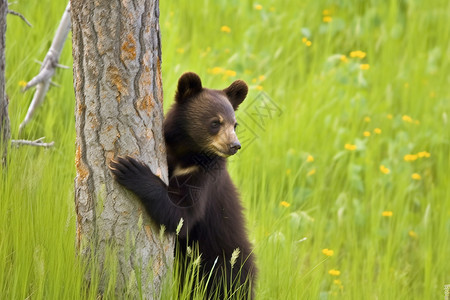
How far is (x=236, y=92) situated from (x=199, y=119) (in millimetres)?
367

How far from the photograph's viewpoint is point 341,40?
7707 millimetres

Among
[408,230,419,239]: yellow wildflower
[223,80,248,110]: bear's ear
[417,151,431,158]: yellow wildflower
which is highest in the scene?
[223,80,248,110]: bear's ear

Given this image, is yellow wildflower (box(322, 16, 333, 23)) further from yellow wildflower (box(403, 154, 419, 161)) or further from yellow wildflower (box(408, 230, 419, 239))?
yellow wildflower (box(408, 230, 419, 239))

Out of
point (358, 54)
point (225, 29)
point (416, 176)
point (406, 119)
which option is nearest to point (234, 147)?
point (416, 176)

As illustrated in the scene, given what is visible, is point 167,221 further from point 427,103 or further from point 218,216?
point 427,103

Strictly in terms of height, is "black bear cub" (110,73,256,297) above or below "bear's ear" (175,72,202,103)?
below

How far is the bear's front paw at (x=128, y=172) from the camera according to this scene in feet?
9.93

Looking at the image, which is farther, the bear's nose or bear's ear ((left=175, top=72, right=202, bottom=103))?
bear's ear ((left=175, top=72, right=202, bottom=103))

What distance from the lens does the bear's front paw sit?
9.93 feet

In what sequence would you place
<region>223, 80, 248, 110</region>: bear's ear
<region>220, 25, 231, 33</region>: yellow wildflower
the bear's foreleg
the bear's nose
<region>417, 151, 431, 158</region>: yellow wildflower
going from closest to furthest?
1. the bear's foreleg
2. the bear's nose
3. <region>223, 80, 248, 110</region>: bear's ear
4. <region>417, 151, 431, 158</region>: yellow wildflower
5. <region>220, 25, 231, 33</region>: yellow wildflower

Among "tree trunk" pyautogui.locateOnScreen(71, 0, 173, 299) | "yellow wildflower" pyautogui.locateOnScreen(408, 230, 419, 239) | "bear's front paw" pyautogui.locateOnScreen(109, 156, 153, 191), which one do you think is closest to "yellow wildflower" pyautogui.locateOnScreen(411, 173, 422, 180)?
"yellow wildflower" pyautogui.locateOnScreen(408, 230, 419, 239)

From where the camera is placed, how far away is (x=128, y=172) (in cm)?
302

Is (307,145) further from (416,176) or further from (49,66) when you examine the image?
(49,66)

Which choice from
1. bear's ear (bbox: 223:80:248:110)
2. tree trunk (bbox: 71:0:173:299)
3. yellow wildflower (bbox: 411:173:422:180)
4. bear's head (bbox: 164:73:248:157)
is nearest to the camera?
tree trunk (bbox: 71:0:173:299)
